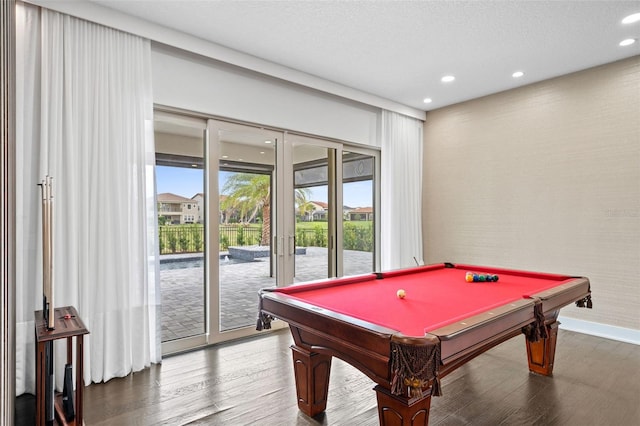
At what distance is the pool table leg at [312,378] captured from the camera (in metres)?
2.31

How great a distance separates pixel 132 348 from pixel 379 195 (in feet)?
12.3

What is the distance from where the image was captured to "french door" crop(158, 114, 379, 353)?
374 centimetres

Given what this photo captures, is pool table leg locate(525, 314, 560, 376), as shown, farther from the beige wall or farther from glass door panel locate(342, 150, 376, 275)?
glass door panel locate(342, 150, 376, 275)

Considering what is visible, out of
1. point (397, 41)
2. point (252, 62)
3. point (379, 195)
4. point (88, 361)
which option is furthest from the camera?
point (379, 195)

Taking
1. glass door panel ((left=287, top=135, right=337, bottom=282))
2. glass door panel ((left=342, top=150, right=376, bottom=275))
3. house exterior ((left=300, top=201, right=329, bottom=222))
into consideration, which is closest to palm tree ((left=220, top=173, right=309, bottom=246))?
glass door panel ((left=287, top=135, right=337, bottom=282))

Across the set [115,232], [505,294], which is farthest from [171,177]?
[505,294]

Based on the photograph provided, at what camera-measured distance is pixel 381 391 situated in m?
1.68

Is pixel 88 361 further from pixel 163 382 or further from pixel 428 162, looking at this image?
pixel 428 162

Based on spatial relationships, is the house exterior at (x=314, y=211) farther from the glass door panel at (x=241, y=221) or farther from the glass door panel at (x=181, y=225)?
the glass door panel at (x=181, y=225)

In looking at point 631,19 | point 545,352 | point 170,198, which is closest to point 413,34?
point 631,19

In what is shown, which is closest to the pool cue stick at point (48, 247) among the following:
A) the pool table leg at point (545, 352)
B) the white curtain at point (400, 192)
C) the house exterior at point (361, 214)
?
the pool table leg at point (545, 352)

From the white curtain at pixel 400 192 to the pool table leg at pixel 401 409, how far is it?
3.62 metres

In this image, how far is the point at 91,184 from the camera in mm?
2879

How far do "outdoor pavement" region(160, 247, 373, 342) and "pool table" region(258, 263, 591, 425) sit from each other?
5.33ft
